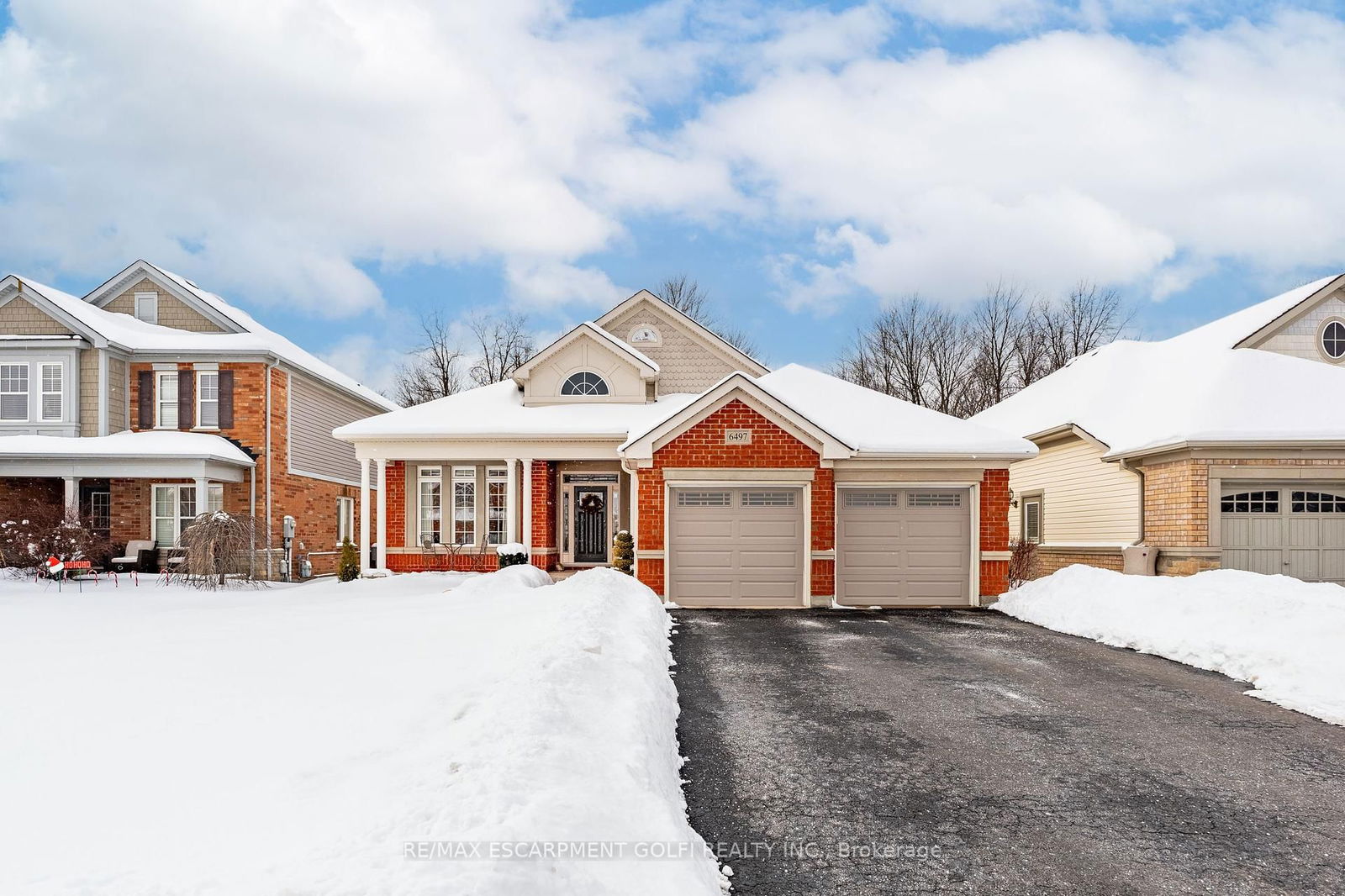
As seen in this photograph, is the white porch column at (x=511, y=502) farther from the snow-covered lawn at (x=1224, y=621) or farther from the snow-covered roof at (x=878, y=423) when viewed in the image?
the snow-covered lawn at (x=1224, y=621)

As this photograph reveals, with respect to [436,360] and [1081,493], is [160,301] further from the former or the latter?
[1081,493]

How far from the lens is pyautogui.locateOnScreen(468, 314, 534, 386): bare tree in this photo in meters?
41.0

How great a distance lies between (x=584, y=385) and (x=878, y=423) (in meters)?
7.76

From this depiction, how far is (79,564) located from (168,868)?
17.9m

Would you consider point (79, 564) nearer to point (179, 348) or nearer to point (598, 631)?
point (179, 348)

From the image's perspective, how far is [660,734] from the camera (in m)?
5.94

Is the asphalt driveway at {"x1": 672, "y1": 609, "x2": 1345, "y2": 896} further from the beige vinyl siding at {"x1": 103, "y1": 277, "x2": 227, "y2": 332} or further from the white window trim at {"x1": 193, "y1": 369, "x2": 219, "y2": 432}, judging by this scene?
the beige vinyl siding at {"x1": 103, "y1": 277, "x2": 227, "y2": 332}

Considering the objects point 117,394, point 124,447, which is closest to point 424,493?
point 124,447

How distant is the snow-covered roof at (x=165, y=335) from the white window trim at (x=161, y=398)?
0.72m

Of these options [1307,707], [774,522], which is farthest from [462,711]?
[774,522]

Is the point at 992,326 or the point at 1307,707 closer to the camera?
the point at 1307,707

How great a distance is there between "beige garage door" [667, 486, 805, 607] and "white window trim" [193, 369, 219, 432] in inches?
512

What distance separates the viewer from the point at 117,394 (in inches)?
805

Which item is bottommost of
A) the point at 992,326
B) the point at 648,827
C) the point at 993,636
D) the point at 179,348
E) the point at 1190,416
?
the point at 993,636
